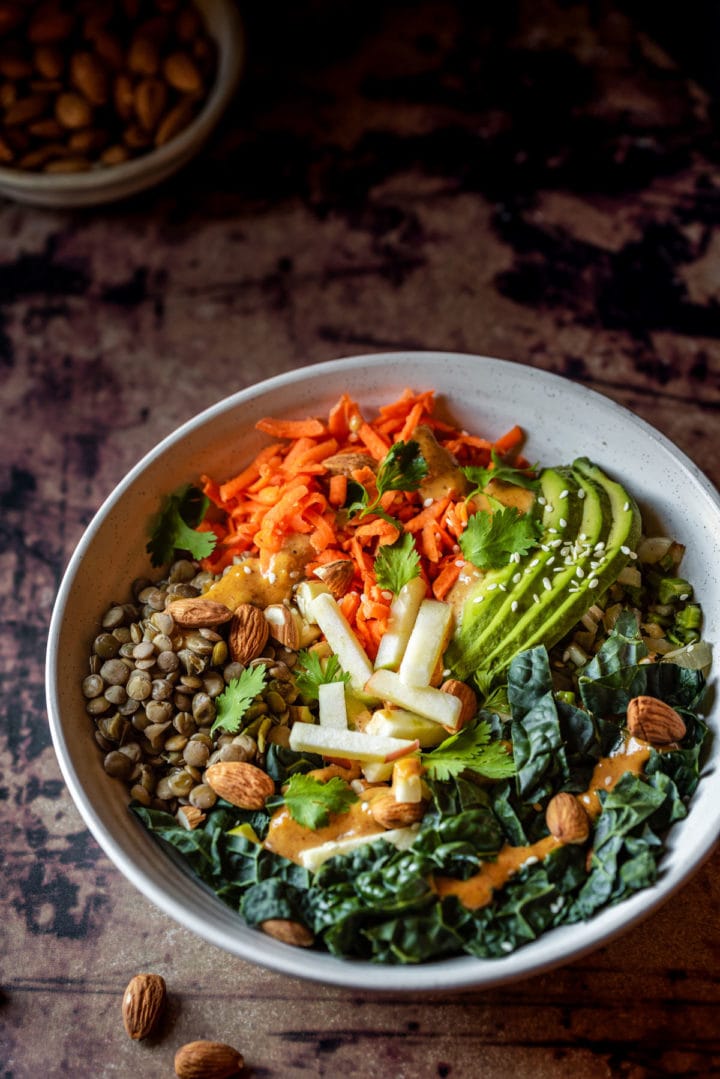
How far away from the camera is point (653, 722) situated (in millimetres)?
2553

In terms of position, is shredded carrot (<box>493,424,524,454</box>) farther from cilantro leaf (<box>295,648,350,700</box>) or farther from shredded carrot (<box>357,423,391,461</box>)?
cilantro leaf (<box>295,648,350,700</box>)

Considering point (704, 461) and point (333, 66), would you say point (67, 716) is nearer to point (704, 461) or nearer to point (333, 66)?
point (704, 461)

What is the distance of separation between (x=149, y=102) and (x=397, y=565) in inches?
89.0

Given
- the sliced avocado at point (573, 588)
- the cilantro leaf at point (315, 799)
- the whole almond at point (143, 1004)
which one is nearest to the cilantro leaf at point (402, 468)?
the sliced avocado at point (573, 588)

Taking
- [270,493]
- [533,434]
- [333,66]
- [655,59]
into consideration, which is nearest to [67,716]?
[270,493]

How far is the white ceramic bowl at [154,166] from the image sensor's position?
379cm

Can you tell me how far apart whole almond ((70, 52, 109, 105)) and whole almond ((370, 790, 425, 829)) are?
9.68ft

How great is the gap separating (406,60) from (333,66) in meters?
0.31

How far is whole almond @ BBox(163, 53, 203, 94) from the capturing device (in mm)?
3912

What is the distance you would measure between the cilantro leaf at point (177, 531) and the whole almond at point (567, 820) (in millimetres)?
1219

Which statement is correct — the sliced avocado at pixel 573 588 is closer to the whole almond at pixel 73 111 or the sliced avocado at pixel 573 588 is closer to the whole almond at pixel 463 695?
the whole almond at pixel 463 695

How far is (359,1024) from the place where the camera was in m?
2.72

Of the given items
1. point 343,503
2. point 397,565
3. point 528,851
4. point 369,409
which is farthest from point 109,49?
point 528,851

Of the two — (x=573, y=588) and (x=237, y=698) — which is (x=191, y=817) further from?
(x=573, y=588)
